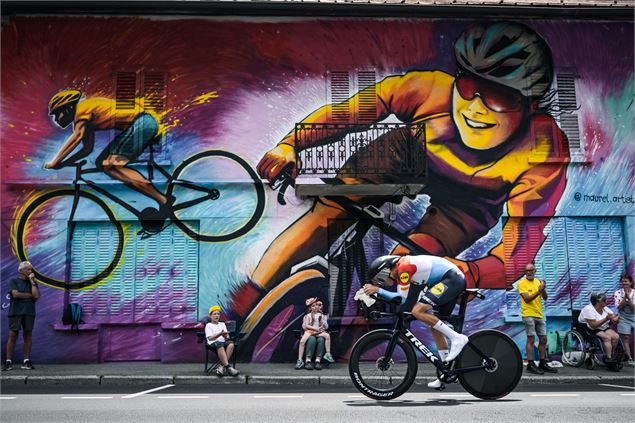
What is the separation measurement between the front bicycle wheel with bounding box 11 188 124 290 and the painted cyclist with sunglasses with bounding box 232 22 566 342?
10.0ft

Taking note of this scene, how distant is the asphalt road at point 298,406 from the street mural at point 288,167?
180 inches

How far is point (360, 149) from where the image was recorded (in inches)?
572

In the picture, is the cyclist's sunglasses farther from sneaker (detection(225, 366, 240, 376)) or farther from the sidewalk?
sneaker (detection(225, 366, 240, 376))

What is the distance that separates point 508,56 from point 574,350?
6894mm

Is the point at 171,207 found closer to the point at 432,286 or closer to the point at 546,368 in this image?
the point at 432,286

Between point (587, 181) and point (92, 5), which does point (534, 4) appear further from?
point (92, 5)

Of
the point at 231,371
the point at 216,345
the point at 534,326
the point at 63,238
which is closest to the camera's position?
the point at 231,371

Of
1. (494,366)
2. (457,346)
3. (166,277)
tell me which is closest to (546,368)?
(494,366)

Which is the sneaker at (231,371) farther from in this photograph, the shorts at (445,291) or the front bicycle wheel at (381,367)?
the shorts at (445,291)

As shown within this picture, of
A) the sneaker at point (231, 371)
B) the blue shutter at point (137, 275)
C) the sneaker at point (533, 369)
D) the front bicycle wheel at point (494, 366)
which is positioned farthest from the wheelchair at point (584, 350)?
the blue shutter at point (137, 275)

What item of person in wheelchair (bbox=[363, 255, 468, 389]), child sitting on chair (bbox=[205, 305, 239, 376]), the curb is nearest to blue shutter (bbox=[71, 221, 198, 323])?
child sitting on chair (bbox=[205, 305, 239, 376])

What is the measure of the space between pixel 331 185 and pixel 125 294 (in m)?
5.11

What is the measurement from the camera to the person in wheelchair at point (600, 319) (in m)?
12.9

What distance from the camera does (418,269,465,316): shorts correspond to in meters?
7.54
